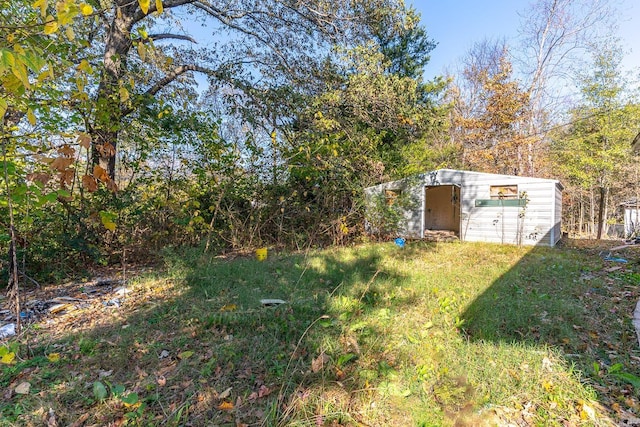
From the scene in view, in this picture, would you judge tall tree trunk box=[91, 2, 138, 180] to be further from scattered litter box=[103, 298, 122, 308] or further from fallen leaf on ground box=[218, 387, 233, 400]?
fallen leaf on ground box=[218, 387, 233, 400]

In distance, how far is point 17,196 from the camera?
2.43 metres

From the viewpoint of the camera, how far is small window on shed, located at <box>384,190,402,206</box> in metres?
8.63

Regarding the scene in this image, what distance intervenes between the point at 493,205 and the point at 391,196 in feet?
9.48

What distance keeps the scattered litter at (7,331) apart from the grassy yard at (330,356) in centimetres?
13

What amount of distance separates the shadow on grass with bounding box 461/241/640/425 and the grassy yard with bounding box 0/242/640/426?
0.05 ft

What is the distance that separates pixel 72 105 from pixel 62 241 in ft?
6.81

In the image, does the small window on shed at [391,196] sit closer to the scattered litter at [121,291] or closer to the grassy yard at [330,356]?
the grassy yard at [330,356]

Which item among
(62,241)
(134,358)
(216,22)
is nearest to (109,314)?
(134,358)

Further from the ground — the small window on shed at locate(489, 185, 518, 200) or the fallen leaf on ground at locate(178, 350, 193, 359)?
the small window on shed at locate(489, 185, 518, 200)

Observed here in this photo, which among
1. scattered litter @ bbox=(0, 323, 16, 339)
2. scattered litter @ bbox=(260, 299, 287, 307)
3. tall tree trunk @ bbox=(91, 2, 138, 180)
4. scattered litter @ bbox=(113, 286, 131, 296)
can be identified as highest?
tall tree trunk @ bbox=(91, 2, 138, 180)

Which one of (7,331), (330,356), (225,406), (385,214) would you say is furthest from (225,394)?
(385,214)

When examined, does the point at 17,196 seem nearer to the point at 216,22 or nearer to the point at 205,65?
the point at 205,65

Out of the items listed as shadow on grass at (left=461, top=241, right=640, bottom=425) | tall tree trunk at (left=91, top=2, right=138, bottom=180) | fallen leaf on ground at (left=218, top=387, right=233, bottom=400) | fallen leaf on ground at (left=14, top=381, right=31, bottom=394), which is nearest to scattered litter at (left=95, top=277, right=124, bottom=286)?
tall tree trunk at (left=91, top=2, right=138, bottom=180)

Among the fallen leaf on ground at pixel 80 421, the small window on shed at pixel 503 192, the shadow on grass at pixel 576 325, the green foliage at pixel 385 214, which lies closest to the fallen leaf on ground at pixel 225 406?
the fallen leaf on ground at pixel 80 421
